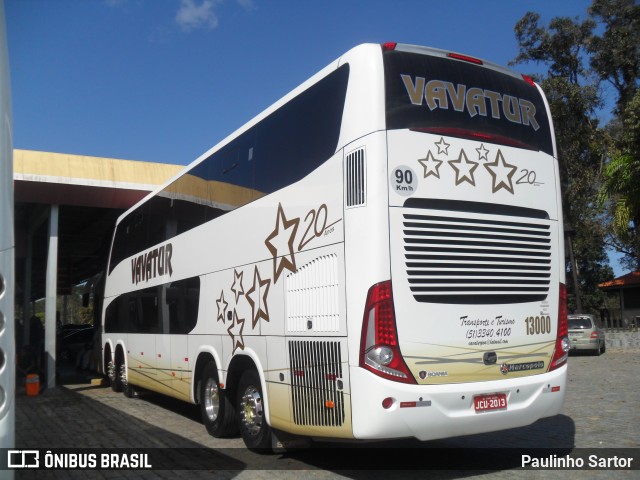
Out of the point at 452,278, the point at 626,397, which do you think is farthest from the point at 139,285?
the point at 626,397

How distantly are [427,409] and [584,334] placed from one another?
2094 centimetres

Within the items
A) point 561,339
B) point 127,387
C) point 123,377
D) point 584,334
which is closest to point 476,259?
point 561,339

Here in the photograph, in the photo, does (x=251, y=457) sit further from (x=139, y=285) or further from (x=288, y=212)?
(x=139, y=285)

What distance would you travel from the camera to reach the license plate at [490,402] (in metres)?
6.08

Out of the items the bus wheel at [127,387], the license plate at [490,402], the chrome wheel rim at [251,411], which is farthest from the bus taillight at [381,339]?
the bus wheel at [127,387]

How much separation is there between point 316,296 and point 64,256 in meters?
24.0

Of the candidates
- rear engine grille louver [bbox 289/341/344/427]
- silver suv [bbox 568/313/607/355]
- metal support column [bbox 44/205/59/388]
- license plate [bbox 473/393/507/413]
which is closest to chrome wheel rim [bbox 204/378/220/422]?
rear engine grille louver [bbox 289/341/344/427]

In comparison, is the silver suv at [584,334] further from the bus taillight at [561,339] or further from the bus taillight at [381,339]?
the bus taillight at [381,339]

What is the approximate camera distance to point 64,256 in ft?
91.5

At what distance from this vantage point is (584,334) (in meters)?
24.5

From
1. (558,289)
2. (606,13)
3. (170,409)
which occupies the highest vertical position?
(606,13)

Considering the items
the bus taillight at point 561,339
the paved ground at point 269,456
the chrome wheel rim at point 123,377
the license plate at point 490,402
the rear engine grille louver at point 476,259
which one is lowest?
the paved ground at point 269,456

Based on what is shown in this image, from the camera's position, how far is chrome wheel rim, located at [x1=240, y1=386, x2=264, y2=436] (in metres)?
7.64

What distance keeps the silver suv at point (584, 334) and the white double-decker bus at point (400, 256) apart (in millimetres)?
19138
